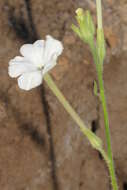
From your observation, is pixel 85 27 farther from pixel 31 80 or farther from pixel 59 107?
pixel 59 107

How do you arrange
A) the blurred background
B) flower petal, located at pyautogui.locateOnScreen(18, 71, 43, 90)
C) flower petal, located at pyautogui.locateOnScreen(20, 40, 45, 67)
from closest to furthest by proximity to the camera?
1. flower petal, located at pyautogui.locateOnScreen(18, 71, 43, 90)
2. flower petal, located at pyautogui.locateOnScreen(20, 40, 45, 67)
3. the blurred background

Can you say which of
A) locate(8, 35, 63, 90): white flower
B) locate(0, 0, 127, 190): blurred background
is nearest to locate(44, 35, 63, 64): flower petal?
locate(8, 35, 63, 90): white flower

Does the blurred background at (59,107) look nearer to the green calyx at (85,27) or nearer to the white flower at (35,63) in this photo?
the white flower at (35,63)

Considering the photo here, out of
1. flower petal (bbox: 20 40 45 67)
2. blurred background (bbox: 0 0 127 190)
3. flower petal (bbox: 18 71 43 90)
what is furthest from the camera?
blurred background (bbox: 0 0 127 190)

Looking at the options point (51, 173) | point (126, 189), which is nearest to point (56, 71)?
point (51, 173)

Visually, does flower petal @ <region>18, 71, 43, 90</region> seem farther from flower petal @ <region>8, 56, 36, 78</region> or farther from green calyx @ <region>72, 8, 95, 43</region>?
green calyx @ <region>72, 8, 95, 43</region>

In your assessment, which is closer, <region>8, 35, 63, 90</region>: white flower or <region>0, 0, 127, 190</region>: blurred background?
<region>8, 35, 63, 90</region>: white flower
